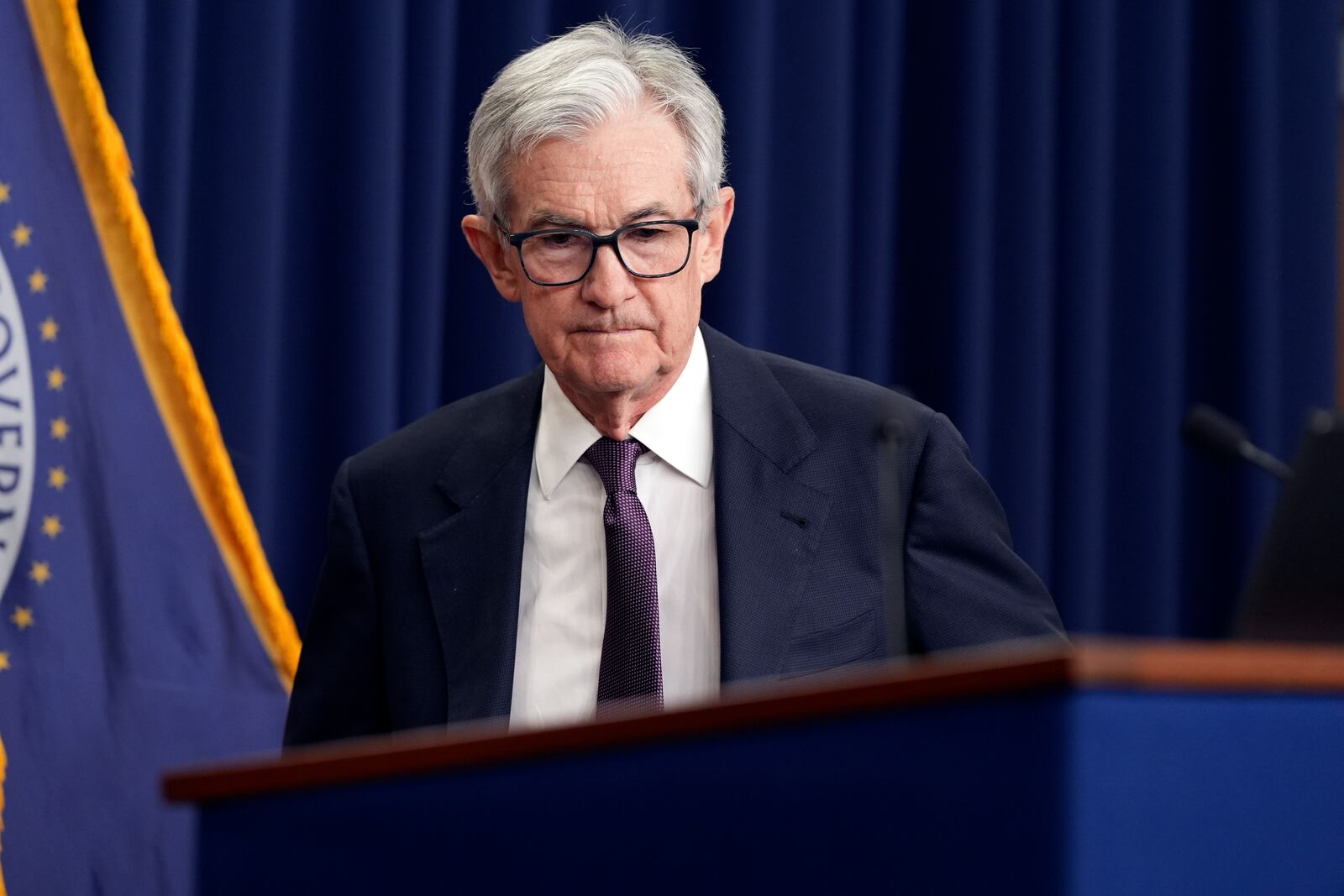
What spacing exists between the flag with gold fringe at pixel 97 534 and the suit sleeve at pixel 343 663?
1.09 ft

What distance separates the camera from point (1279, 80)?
3453 millimetres

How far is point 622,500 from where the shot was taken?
1.93 meters

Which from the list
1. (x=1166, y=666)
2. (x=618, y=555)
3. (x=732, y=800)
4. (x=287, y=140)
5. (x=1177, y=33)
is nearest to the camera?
(x=1166, y=666)

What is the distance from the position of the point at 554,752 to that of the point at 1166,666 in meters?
0.36

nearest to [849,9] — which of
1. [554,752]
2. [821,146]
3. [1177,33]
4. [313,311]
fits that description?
[821,146]

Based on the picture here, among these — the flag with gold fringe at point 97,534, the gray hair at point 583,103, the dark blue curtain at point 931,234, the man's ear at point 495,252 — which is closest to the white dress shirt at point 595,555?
the man's ear at point 495,252

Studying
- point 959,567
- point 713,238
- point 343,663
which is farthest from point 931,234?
point 343,663

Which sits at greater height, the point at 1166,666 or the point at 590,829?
the point at 1166,666

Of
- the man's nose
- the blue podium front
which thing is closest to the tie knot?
the man's nose

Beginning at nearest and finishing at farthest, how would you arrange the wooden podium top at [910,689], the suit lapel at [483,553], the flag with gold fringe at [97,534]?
1. the wooden podium top at [910,689]
2. the suit lapel at [483,553]
3. the flag with gold fringe at [97,534]

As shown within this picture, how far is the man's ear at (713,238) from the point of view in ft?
6.61

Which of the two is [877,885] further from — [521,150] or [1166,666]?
[521,150]

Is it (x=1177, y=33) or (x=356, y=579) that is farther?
(x=1177, y=33)

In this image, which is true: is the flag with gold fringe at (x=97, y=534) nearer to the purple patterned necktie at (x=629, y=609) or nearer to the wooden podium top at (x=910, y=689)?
the purple patterned necktie at (x=629, y=609)
